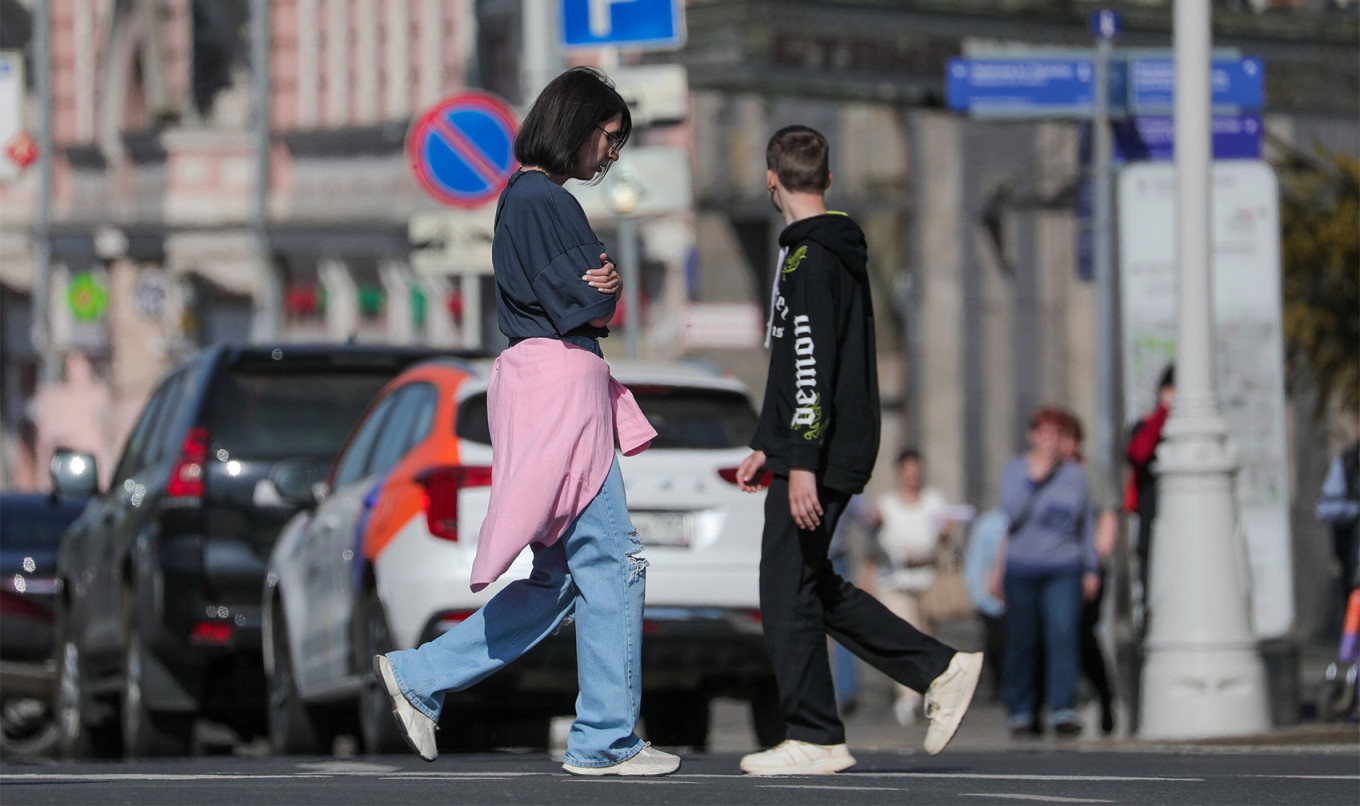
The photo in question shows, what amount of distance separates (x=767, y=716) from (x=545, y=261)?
13.5 feet

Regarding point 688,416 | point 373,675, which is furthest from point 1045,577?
point 373,675

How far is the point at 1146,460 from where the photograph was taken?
51.0 feet

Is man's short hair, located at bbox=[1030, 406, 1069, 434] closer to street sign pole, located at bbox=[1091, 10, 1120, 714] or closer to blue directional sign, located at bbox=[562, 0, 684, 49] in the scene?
blue directional sign, located at bbox=[562, 0, 684, 49]

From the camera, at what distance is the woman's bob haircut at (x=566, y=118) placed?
8.10m

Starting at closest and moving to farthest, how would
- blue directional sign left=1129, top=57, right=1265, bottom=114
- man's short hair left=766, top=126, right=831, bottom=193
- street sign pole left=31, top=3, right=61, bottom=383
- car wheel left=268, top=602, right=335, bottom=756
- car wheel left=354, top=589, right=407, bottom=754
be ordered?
1. man's short hair left=766, top=126, right=831, bottom=193
2. car wheel left=354, top=589, right=407, bottom=754
3. car wheel left=268, top=602, right=335, bottom=756
4. blue directional sign left=1129, top=57, right=1265, bottom=114
5. street sign pole left=31, top=3, right=61, bottom=383

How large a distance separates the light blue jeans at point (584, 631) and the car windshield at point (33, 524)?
10.4 metres

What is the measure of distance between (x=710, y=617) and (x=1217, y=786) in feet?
8.88

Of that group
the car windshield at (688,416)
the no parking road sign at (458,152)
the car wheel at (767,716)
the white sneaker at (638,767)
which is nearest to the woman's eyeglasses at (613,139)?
the white sneaker at (638,767)

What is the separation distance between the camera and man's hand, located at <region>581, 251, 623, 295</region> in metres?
8.02

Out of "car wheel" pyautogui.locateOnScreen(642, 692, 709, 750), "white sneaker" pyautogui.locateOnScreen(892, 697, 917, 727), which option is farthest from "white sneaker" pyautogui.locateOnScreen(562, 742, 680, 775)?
"white sneaker" pyautogui.locateOnScreen(892, 697, 917, 727)

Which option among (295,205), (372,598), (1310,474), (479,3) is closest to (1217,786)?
(372,598)

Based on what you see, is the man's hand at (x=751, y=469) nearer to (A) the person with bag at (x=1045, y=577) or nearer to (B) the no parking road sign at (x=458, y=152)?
(A) the person with bag at (x=1045, y=577)

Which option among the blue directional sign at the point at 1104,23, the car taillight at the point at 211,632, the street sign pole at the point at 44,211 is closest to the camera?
the car taillight at the point at 211,632

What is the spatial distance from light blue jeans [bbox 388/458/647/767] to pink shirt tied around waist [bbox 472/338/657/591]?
3.7 inches
